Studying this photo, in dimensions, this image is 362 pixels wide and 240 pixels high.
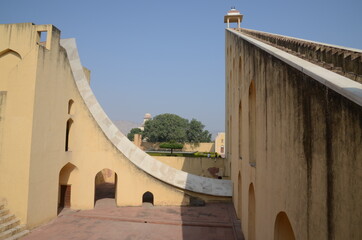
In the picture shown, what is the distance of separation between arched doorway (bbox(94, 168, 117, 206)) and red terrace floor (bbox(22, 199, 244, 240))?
558mm

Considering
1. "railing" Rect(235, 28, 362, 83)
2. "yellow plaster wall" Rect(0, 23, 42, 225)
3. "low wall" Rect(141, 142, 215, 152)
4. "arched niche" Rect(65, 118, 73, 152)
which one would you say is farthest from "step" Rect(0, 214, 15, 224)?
"low wall" Rect(141, 142, 215, 152)


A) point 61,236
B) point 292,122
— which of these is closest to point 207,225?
point 61,236

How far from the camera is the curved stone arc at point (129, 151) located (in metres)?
9.62

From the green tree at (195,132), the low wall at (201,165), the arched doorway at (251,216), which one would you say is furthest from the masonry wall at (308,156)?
the green tree at (195,132)

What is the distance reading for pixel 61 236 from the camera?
6.83 meters

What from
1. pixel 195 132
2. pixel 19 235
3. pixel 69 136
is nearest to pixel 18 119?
pixel 69 136

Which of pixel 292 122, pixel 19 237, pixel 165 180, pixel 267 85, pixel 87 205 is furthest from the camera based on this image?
pixel 165 180

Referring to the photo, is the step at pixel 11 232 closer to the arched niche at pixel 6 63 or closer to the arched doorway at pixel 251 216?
the arched niche at pixel 6 63

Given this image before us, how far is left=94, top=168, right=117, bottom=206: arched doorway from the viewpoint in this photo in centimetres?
1023

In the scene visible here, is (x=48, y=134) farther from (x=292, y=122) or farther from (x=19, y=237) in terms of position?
(x=292, y=122)

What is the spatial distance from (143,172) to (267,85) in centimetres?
707

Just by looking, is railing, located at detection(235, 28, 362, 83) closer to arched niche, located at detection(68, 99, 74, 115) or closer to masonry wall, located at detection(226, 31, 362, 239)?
masonry wall, located at detection(226, 31, 362, 239)

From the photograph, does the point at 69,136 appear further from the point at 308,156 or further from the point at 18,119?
the point at 308,156

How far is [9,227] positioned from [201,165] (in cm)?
1020
